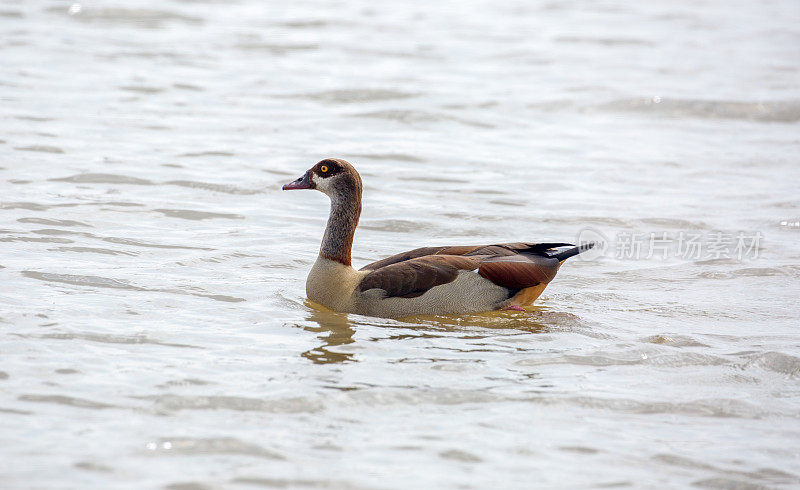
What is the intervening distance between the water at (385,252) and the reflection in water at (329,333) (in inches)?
1.0

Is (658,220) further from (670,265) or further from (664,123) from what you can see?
(664,123)

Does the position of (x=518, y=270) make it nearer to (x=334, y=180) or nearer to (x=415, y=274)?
(x=415, y=274)

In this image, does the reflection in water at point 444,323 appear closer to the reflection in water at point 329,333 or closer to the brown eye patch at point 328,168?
the reflection in water at point 329,333

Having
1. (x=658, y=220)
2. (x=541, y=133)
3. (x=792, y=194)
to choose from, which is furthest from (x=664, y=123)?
(x=658, y=220)

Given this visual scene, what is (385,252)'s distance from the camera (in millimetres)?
11516

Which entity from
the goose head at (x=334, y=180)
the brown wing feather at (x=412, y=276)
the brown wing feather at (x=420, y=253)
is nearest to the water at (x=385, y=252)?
the brown wing feather at (x=412, y=276)

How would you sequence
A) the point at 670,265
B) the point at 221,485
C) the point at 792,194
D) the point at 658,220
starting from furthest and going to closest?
the point at 792,194
the point at 658,220
the point at 670,265
the point at 221,485

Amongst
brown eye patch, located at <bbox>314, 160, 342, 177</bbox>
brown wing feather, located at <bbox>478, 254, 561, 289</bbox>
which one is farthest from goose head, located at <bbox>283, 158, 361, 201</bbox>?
brown wing feather, located at <bbox>478, 254, 561, 289</bbox>

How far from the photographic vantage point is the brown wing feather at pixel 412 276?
904 cm

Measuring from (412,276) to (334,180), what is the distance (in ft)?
4.02

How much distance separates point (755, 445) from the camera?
674 centimetres

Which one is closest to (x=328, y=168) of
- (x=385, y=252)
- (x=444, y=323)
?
(x=444, y=323)

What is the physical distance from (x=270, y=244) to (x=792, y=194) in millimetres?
6977

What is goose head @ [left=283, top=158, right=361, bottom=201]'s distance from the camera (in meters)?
9.57
